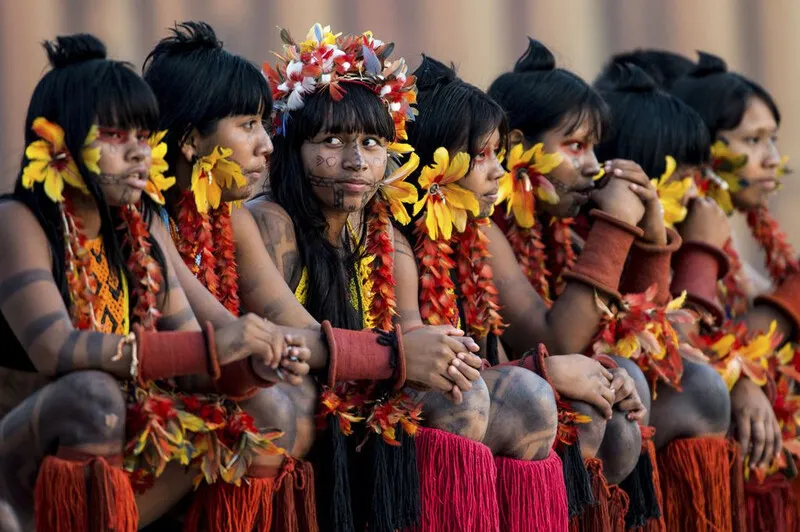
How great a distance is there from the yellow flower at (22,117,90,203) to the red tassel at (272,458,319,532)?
0.69 meters

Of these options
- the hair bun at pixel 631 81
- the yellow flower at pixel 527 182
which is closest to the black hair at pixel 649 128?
the hair bun at pixel 631 81

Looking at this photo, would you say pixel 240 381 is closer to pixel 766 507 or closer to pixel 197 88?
pixel 197 88

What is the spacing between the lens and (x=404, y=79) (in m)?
3.62

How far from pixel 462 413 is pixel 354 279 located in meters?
0.51

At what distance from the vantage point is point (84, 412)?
274cm

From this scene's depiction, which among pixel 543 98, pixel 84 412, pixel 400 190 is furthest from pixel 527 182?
pixel 84 412

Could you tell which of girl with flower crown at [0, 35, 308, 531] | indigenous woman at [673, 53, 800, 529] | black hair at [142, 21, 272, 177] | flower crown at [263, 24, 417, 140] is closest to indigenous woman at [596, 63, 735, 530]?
indigenous woman at [673, 53, 800, 529]

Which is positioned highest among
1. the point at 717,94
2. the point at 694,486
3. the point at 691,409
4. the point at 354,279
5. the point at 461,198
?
the point at 461,198

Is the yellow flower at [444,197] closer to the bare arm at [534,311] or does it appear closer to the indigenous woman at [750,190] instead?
the bare arm at [534,311]

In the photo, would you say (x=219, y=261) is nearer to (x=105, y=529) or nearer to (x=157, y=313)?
(x=157, y=313)


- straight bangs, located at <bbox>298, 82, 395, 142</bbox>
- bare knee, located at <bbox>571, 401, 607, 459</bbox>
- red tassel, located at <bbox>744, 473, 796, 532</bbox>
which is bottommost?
red tassel, located at <bbox>744, 473, 796, 532</bbox>

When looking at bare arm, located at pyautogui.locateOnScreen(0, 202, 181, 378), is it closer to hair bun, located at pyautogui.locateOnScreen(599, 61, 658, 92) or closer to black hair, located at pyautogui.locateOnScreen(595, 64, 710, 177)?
black hair, located at pyautogui.locateOnScreen(595, 64, 710, 177)

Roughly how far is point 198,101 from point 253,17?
253 cm

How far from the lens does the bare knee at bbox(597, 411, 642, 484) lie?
3627mm
